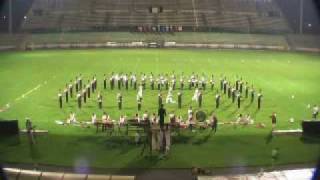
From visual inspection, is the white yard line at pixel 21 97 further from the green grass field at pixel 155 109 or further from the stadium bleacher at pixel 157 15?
the stadium bleacher at pixel 157 15

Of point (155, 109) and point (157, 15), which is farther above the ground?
point (157, 15)

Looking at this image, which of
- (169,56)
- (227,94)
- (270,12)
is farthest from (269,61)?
(270,12)

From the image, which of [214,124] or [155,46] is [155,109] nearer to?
[214,124]

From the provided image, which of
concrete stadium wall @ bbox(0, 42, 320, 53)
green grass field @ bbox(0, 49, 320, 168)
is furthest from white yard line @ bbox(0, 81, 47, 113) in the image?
concrete stadium wall @ bbox(0, 42, 320, 53)

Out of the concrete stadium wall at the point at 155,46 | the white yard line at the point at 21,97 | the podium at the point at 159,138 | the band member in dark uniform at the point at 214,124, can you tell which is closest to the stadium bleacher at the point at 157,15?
the concrete stadium wall at the point at 155,46

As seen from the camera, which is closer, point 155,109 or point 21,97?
point 155,109

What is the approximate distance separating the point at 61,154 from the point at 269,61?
25.6 m

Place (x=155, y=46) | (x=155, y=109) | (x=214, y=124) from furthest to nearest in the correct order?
1. (x=155, y=46)
2. (x=155, y=109)
3. (x=214, y=124)

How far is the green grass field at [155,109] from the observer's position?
526 inches

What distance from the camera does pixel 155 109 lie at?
1927cm

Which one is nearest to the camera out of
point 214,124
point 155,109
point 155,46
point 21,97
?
point 214,124

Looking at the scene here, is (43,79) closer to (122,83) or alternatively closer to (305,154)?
(122,83)

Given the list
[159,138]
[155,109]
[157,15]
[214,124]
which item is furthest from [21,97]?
[157,15]

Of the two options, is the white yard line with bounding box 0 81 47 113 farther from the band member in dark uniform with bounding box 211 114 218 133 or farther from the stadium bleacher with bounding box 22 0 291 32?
the stadium bleacher with bounding box 22 0 291 32
